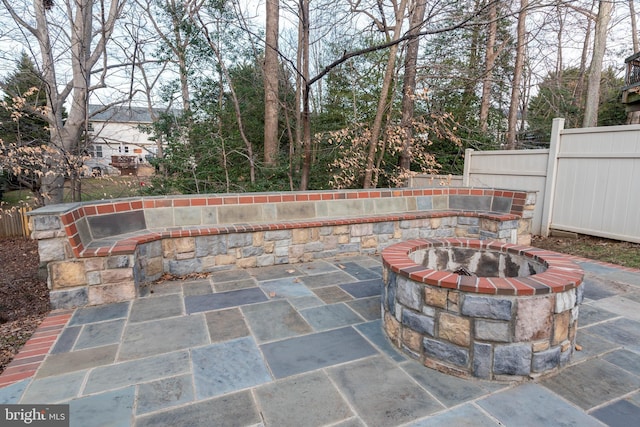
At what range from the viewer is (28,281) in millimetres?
4332

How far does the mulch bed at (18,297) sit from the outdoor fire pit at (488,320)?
7.91ft

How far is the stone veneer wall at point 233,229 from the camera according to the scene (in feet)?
9.03

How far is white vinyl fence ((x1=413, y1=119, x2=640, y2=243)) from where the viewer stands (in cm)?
426

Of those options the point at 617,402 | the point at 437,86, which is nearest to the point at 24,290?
the point at 617,402

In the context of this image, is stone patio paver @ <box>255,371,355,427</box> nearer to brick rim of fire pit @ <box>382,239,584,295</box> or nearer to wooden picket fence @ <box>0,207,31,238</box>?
brick rim of fire pit @ <box>382,239,584,295</box>

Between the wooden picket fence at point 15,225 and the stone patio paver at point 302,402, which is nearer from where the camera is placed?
the stone patio paver at point 302,402

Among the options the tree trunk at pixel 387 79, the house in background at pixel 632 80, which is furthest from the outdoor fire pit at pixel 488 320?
the house in background at pixel 632 80

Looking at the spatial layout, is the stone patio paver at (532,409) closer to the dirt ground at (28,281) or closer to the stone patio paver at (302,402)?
the stone patio paver at (302,402)

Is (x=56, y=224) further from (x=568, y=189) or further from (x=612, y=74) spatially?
(x=612, y=74)

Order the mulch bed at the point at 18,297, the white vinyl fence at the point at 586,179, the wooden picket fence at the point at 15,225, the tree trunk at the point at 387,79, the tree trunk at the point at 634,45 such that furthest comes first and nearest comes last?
the tree trunk at the point at 634,45
the wooden picket fence at the point at 15,225
the tree trunk at the point at 387,79
the white vinyl fence at the point at 586,179
the mulch bed at the point at 18,297

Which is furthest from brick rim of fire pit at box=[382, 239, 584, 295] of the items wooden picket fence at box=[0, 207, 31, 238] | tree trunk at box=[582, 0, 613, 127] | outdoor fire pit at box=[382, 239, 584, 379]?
wooden picket fence at box=[0, 207, 31, 238]

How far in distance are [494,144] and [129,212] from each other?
7.94 m

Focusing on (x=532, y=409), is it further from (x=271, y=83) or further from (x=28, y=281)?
(x=271, y=83)

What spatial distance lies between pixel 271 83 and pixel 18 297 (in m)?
5.20
